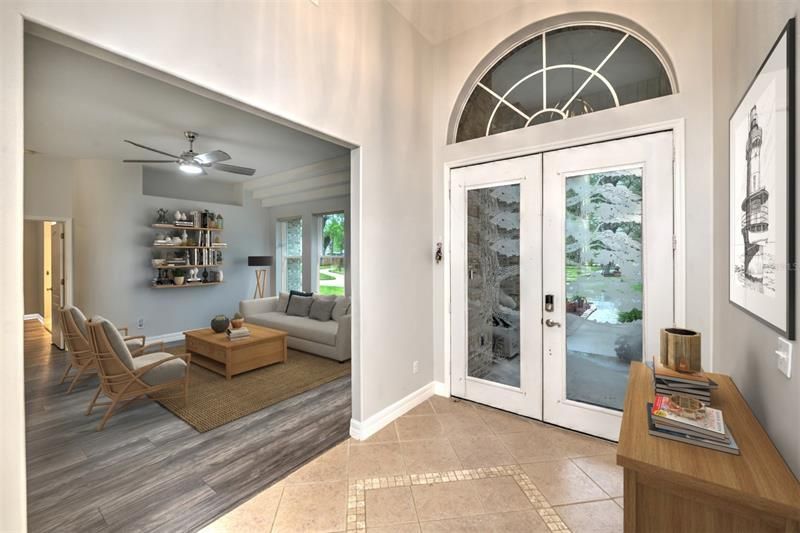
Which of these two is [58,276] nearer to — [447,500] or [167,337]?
[167,337]

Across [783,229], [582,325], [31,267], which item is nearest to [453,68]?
[582,325]

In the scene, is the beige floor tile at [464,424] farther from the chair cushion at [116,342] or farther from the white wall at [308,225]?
the white wall at [308,225]

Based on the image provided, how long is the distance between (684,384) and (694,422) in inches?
10.5

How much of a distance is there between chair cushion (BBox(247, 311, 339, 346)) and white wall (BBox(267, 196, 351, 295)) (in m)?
1.21

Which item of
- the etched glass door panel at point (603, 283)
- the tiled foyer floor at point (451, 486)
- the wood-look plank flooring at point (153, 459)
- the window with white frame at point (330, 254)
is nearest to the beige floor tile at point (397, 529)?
the tiled foyer floor at point (451, 486)

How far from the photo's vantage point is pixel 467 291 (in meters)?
3.27

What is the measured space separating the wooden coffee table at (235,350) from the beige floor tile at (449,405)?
2.24m

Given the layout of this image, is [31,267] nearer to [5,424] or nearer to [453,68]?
[5,424]

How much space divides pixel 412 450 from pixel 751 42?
294 cm

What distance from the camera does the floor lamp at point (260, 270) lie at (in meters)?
6.92

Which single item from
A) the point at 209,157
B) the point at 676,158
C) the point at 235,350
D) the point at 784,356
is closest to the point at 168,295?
the point at 235,350

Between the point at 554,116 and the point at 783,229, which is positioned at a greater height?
the point at 554,116

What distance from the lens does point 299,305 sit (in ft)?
19.0

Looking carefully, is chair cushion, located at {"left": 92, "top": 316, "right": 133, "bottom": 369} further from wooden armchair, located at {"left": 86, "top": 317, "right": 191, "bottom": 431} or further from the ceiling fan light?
the ceiling fan light
